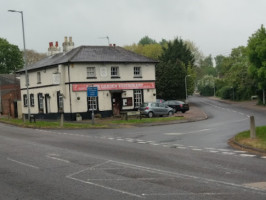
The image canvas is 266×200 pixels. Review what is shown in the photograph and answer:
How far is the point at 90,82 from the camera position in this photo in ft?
132

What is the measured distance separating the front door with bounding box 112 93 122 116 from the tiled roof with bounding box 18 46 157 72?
3703 mm

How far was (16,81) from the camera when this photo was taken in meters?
59.5

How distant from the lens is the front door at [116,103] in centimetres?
4156

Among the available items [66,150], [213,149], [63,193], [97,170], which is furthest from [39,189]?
[213,149]

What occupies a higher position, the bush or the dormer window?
the dormer window

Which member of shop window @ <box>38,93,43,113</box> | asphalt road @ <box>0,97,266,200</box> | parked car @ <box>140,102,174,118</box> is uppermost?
shop window @ <box>38,93,43,113</box>

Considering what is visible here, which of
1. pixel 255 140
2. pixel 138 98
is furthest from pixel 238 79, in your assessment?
pixel 255 140

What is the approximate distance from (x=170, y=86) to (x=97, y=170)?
5078 cm

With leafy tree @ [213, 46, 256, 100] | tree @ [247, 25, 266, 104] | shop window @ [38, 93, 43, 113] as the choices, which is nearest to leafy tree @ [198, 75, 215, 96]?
leafy tree @ [213, 46, 256, 100]

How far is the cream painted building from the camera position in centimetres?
3931

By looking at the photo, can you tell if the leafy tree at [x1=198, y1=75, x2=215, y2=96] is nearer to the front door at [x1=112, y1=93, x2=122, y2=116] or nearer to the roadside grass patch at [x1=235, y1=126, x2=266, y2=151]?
the front door at [x1=112, y1=93, x2=122, y2=116]

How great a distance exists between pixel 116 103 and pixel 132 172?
99.2ft

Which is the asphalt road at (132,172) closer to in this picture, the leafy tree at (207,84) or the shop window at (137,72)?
the shop window at (137,72)

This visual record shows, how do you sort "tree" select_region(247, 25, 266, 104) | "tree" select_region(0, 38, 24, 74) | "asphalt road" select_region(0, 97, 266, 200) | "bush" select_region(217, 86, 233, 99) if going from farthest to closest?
"tree" select_region(0, 38, 24, 74) → "bush" select_region(217, 86, 233, 99) → "tree" select_region(247, 25, 266, 104) → "asphalt road" select_region(0, 97, 266, 200)
